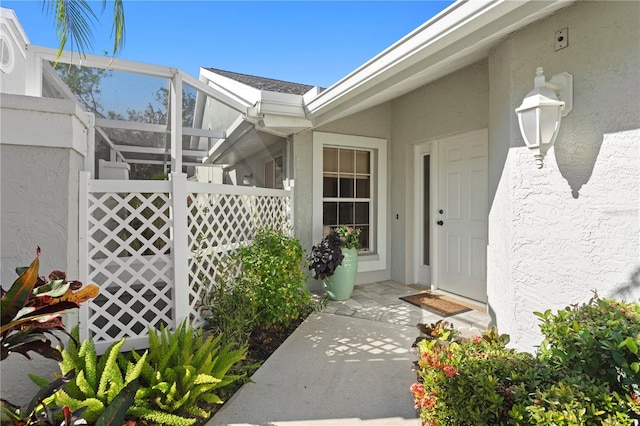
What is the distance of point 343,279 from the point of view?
493cm

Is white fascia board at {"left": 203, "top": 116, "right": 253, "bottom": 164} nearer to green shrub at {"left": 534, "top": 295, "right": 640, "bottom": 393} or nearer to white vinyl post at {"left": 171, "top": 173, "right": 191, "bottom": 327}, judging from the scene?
white vinyl post at {"left": 171, "top": 173, "right": 191, "bottom": 327}

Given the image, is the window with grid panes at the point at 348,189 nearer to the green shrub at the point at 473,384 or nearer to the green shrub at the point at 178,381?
the green shrub at the point at 178,381

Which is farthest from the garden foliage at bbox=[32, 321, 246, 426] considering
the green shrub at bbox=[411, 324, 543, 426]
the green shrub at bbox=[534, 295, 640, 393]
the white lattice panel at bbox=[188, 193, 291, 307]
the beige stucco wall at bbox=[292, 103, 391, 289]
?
the beige stucco wall at bbox=[292, 103, 391, 289]

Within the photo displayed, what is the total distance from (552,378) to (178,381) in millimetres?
2299

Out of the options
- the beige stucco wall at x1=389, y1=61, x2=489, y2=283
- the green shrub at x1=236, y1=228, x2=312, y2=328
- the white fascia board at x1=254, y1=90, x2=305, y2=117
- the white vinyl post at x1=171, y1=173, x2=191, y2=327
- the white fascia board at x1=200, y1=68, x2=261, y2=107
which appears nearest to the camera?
the white vinyl post at x1=171, y1=173, x2=191, y2=327

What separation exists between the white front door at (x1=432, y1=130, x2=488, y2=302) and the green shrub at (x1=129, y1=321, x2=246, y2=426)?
11.6 ft

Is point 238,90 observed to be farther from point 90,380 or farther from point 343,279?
point 90,380

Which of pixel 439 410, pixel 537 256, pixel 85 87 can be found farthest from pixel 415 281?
pixel 85 87

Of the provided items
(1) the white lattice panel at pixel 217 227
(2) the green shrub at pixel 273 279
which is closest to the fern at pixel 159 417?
(1) the white lattice panel at pixel 217 227

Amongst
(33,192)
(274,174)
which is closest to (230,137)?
(274,174)

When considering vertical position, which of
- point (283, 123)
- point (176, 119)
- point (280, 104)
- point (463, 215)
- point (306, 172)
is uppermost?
point (280, 104)

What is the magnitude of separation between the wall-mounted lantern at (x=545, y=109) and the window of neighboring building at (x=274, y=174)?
161 inches

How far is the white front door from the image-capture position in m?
4.55

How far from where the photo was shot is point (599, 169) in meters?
2.37
